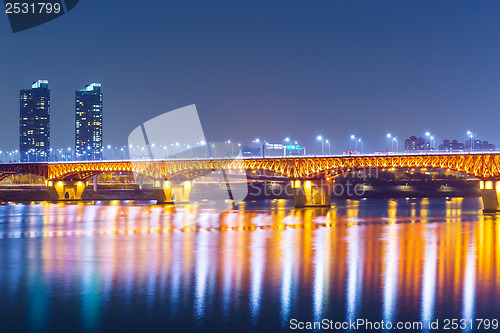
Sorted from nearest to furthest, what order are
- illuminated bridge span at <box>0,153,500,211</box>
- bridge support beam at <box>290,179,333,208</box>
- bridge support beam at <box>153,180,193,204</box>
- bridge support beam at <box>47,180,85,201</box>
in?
illuminated bridge span at <box>0,153,500,211</box> < bridge support beam at <box>290,179,333,208</box> < bridge support beam at <box>153,180,193,204</box> < bridge support beam at <box>47,180,85,201</box>

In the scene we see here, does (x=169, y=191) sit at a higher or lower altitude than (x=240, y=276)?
higher

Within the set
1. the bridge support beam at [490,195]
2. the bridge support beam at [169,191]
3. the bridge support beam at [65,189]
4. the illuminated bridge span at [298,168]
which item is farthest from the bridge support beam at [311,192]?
the bridge support beam at [65,189]

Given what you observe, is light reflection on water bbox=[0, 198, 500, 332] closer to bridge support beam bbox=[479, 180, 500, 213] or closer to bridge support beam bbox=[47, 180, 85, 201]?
bridge support beam bbox=[479, 180, 500, 213]

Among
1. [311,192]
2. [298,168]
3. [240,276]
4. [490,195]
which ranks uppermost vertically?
[298,168]

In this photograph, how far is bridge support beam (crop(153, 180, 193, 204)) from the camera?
131 m

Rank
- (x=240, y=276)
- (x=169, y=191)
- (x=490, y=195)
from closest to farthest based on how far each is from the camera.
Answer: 1. (x=240, y=276)
2. (x=490, y=195)
3. (x=169, y=191)

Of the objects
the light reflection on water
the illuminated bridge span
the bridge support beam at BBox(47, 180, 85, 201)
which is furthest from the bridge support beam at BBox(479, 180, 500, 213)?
the bridge support beam at BBox(47, 180, 85, 201)

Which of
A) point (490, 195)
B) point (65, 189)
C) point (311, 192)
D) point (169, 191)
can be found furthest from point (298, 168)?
point (65, 189)

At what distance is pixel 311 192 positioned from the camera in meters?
111

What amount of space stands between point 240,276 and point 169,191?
94.6 m

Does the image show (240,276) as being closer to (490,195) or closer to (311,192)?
(490,195)

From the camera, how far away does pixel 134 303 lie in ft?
104

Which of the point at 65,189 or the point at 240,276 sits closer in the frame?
the point at 240,276

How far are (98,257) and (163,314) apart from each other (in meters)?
21.3
